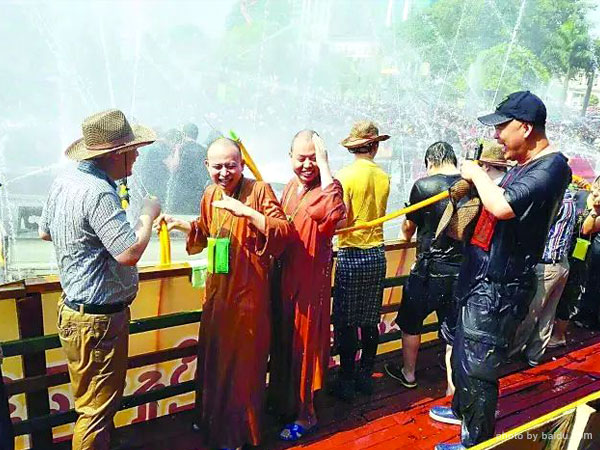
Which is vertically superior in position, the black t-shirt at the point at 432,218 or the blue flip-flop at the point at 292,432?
the black t-shirt at the point at 432,218

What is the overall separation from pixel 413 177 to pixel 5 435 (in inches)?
543

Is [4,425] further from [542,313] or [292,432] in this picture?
[542,313]

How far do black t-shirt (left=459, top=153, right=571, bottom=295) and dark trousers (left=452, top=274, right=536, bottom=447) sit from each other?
62 millimetres

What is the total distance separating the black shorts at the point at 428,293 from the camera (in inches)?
110

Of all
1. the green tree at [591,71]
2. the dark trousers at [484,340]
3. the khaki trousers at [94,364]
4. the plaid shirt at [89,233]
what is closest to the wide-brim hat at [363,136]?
the dark trousers at [484,340]

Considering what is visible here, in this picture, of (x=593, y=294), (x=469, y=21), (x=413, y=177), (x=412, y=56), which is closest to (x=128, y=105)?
(x=413, y=177)

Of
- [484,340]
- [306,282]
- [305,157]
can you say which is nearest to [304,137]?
[305,157]

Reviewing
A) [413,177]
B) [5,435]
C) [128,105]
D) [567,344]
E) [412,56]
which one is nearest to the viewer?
[5,435]

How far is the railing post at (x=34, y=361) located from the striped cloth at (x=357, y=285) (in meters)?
1.44

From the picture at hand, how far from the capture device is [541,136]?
2020mm

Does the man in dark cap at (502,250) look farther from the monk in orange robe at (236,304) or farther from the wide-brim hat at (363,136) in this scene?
the monk in orange robe at (236,304)

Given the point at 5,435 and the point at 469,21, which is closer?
the point at 5,435

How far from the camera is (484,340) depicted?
7.04 feet

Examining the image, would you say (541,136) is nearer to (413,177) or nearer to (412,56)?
(413,177)
